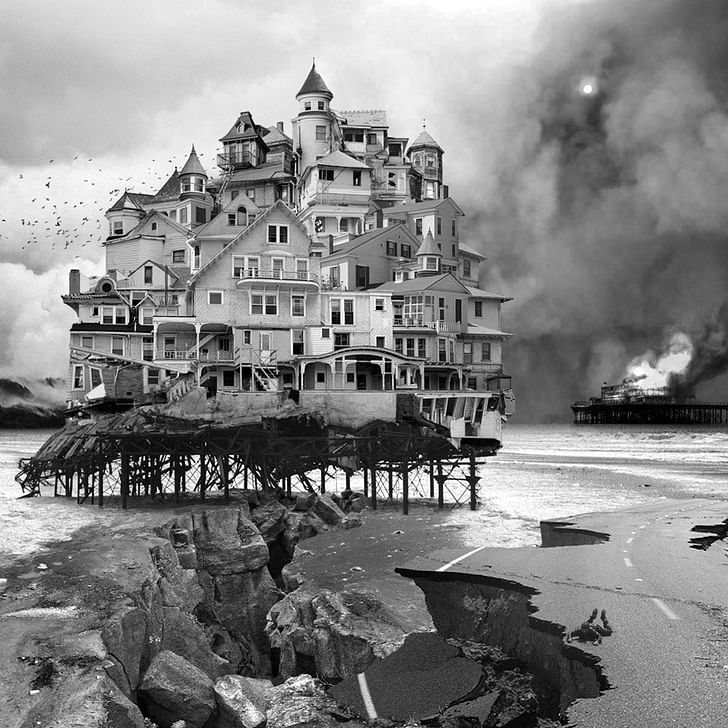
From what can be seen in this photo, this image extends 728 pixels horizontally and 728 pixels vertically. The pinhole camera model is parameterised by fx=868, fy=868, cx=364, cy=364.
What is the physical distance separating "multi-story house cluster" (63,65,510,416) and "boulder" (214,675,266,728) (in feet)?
126

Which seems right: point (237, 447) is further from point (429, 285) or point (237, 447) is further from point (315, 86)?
point (315, 86)

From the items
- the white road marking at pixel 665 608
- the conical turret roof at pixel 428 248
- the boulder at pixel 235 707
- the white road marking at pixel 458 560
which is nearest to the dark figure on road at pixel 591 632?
the white road marking at pixel 665 608

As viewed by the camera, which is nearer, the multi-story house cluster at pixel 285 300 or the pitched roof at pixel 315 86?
the multi-story house cluster at pixel 285 300

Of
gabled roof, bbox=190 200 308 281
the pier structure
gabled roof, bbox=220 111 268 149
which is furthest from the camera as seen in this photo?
gabled roof, bbox=220 111 268 149

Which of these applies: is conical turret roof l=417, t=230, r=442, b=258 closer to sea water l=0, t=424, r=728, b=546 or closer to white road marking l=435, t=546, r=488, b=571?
sea water l=0, t=424, r=728, b=546

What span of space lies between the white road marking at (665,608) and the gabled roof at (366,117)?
104 meters

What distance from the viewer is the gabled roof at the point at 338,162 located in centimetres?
9100

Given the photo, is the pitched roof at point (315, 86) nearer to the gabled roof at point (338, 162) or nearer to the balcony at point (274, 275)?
the gabled roof at point (338, 162)

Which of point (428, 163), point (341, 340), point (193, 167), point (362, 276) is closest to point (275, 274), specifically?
point (341, 340)

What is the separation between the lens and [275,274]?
6097 centimetres

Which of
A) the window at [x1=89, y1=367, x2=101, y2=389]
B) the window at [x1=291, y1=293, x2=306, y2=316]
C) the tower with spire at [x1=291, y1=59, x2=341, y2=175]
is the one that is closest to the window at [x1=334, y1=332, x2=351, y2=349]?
the window at [x1=291, y1=293, x2=306, y2=316]

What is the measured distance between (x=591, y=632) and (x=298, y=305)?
48.4m

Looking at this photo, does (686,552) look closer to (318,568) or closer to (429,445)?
(318,568)

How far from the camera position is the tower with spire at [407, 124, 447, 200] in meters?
114
